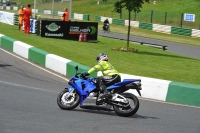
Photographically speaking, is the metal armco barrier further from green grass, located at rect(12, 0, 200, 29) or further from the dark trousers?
the dark trousers

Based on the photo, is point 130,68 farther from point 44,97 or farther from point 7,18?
point 7,18

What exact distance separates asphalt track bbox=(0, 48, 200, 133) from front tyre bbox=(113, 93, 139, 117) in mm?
126

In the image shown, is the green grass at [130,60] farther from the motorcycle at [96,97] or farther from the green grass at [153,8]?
the green grass at [153,8]

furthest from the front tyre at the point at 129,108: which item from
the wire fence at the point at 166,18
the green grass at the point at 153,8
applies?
the wire fence at the point at 166,18

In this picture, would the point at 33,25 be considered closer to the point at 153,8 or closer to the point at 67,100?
the point at 67,100

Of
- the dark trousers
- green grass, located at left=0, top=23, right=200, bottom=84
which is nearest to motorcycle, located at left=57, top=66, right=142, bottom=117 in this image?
the dark trousers

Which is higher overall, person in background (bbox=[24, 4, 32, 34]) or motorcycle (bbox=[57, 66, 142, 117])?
person in background (bbox=[24, 4, 32, 34])

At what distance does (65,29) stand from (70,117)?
21.9m

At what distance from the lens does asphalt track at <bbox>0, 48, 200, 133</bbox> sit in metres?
9.48

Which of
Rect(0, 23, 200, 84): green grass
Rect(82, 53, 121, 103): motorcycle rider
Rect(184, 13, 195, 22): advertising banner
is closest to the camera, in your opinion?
Rect(82, 53, 121, 103): motorcycle rider

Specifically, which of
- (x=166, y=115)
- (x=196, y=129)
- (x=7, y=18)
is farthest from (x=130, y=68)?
(x=7, y=18)

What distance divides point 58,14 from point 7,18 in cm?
1605

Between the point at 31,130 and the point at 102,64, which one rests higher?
the point at 102,64

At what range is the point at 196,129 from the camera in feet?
32.7
